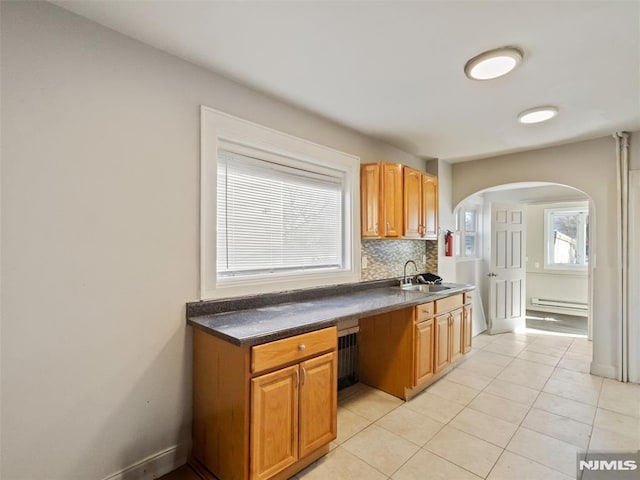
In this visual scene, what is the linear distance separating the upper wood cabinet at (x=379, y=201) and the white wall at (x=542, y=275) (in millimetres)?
4607

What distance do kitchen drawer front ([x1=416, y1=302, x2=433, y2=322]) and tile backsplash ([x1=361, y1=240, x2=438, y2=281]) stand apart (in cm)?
67

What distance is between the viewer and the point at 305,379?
179 cm

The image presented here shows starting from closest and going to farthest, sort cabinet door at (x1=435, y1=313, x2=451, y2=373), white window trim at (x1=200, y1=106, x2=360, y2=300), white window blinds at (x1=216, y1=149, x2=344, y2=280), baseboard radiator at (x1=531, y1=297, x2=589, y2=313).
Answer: white window trim at (x1=200, y1=106, x2=360, y2=300), white window blinds at (x1=216, y1=149, x2=344, y2=280), cabinet door at (x1=435, y1=313, x2=451, y2=373), baseboard radiator at (x1=531, y1=297, x2=589, y2=313)

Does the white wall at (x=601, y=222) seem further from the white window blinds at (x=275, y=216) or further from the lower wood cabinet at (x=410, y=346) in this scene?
the white window blinds at (x=275, y=216)

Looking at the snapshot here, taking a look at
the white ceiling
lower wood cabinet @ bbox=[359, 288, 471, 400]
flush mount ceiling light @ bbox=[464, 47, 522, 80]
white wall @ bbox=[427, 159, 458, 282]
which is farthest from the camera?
white wall @ bbox=[427, 159, 458, 282]

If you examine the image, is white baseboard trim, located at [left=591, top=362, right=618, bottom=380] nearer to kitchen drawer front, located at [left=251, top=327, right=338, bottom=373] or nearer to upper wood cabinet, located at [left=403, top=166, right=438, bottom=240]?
upper wood cabinet, located at [left=403, top=166, right=438, bottom=240]

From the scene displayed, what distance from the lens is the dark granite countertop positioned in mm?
1629

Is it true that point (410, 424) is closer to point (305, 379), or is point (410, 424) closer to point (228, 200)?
point (305, 379)

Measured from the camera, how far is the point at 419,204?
3391mm

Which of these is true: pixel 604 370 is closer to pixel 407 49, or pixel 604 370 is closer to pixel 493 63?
pixel 493 63

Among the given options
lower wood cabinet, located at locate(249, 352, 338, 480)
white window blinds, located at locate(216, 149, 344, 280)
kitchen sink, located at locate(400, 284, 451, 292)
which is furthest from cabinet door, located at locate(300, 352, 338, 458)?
kitchen sink, located at locate(400, 284, 451, 292)

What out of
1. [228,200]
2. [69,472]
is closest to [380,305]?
[228,200]

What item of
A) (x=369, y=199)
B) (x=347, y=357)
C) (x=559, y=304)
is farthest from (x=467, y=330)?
(x=559, y=304)

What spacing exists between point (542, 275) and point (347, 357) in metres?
5.16
